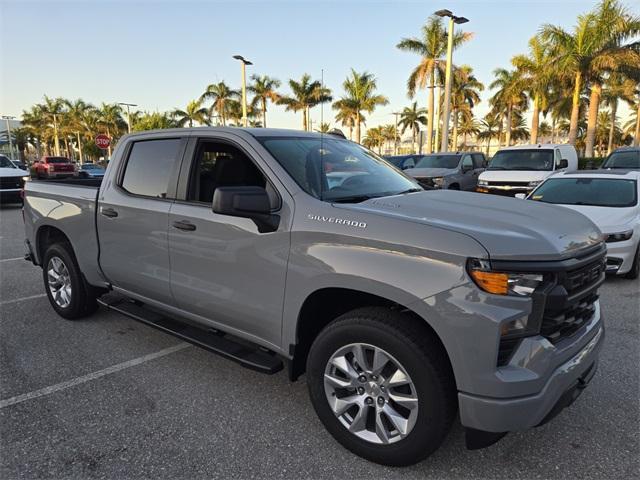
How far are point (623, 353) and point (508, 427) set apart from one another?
2535mm

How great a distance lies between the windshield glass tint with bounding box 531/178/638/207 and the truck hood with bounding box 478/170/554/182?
4.03m

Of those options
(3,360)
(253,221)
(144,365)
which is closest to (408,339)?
(253,221)

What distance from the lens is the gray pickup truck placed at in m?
2.08

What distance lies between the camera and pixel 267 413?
3004 millimetres

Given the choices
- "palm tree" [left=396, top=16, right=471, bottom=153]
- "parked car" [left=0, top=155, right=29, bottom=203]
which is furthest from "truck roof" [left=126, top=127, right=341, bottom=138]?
"palm tree" [left=396, top=16, right=471, bottom=153]

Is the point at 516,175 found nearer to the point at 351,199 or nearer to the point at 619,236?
the point at 619,236

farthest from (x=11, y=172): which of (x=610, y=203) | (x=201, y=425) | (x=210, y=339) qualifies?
(x=610, y=203)

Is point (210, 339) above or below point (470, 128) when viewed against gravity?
below

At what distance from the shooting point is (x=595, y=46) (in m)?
23.8

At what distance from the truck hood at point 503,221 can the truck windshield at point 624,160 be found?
474 inches

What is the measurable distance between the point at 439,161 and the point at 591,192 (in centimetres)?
786

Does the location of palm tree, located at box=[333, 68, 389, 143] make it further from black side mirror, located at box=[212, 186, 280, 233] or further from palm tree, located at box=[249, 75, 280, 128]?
black side mirror, located at box=[212, 186, 280, 233]

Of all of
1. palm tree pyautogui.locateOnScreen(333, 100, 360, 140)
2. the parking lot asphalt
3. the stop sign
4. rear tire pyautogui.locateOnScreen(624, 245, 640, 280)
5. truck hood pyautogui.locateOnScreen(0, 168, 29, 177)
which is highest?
palm tree pyautogui.locateOnScreen(333, 100, 360, 140)

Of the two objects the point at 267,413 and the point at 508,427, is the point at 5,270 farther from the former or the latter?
the point at 508,427
